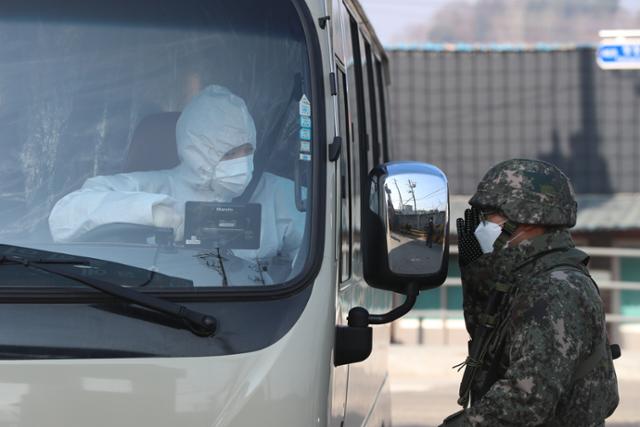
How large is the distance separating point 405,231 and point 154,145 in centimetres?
79

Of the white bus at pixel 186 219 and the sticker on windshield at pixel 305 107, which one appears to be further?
the sticker on windshield at pixel 305 107

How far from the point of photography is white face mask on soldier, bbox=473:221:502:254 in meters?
4.34

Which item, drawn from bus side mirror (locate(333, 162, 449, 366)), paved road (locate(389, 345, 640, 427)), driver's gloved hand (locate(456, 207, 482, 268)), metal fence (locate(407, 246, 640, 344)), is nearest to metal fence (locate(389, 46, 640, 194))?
metal fence (locate(407, 246, 640, 344))

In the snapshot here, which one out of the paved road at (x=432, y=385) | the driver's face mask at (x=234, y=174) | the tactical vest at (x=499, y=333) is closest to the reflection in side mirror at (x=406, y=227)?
the driver's face mask at (x=234, y=174)

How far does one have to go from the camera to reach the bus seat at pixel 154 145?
12.3 feet

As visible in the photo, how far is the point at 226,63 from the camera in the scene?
3850 mm

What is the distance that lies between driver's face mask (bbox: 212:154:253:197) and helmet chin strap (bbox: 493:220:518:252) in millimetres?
967

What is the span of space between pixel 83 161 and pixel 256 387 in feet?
2.88

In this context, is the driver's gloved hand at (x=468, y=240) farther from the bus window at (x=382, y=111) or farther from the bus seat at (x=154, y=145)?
the bus window at (x=382, y=111)

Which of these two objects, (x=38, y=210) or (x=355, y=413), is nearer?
Answer: (x=38, y=210)

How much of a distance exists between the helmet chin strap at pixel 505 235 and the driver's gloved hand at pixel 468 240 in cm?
19

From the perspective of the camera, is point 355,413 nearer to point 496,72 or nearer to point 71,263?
point 71,263

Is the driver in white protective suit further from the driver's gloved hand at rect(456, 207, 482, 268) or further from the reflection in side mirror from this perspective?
the driver's gloved hand at rect(456, 207, 482, 268)

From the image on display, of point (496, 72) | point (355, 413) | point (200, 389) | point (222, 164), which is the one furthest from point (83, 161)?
point (496, 72)
